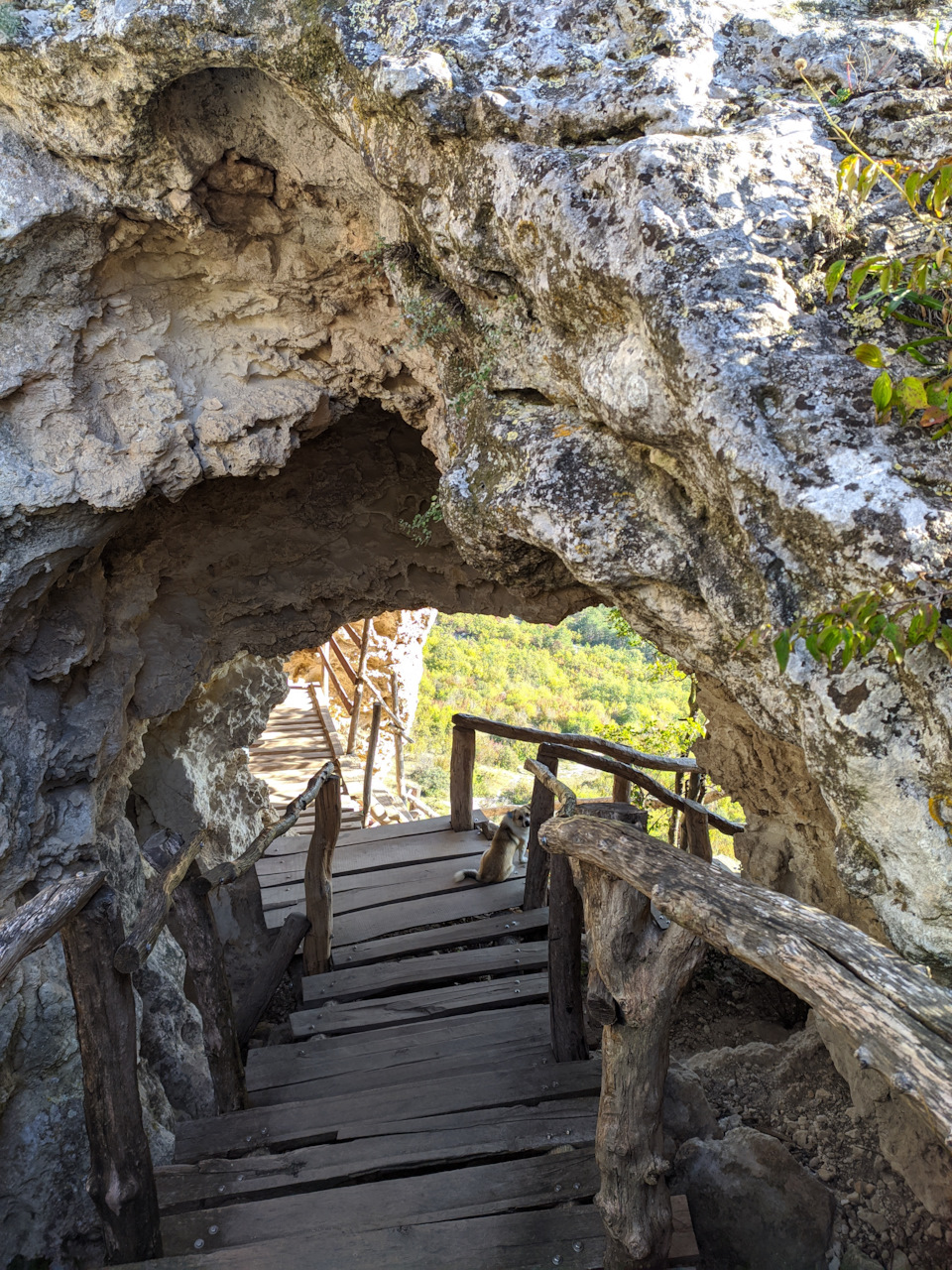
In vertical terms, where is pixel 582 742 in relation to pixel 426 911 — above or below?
above

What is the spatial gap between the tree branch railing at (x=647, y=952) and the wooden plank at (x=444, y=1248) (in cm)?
22

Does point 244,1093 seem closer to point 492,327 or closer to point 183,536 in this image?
point 183,536

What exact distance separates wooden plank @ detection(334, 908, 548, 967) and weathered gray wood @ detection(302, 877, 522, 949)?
3.2 inches

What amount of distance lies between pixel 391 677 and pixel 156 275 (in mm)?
8992

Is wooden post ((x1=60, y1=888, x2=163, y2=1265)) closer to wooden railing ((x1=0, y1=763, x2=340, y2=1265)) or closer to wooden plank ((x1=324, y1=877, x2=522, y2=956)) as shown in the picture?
wooden railing ((x1=0, y1=763, x2=340, y2=1265))

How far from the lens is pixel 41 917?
7.82 ft

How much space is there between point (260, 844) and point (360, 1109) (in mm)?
1239

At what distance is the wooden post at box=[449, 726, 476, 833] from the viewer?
6.48 meters

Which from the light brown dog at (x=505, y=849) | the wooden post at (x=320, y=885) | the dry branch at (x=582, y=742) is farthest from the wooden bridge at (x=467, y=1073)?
the light brown dog at (x=505, y=849)

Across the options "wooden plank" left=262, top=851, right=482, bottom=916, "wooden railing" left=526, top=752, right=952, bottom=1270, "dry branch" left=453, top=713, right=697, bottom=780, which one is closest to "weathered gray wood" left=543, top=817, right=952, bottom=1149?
"wooden railing" left=526, top=752, right=952, bottom=1270

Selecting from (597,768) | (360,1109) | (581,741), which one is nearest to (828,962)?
(360,1109)

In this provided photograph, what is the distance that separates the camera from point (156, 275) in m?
3.92

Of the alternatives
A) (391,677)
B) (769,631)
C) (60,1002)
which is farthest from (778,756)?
(391,677)

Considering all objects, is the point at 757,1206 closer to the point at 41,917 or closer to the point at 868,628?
the point at 868,628
